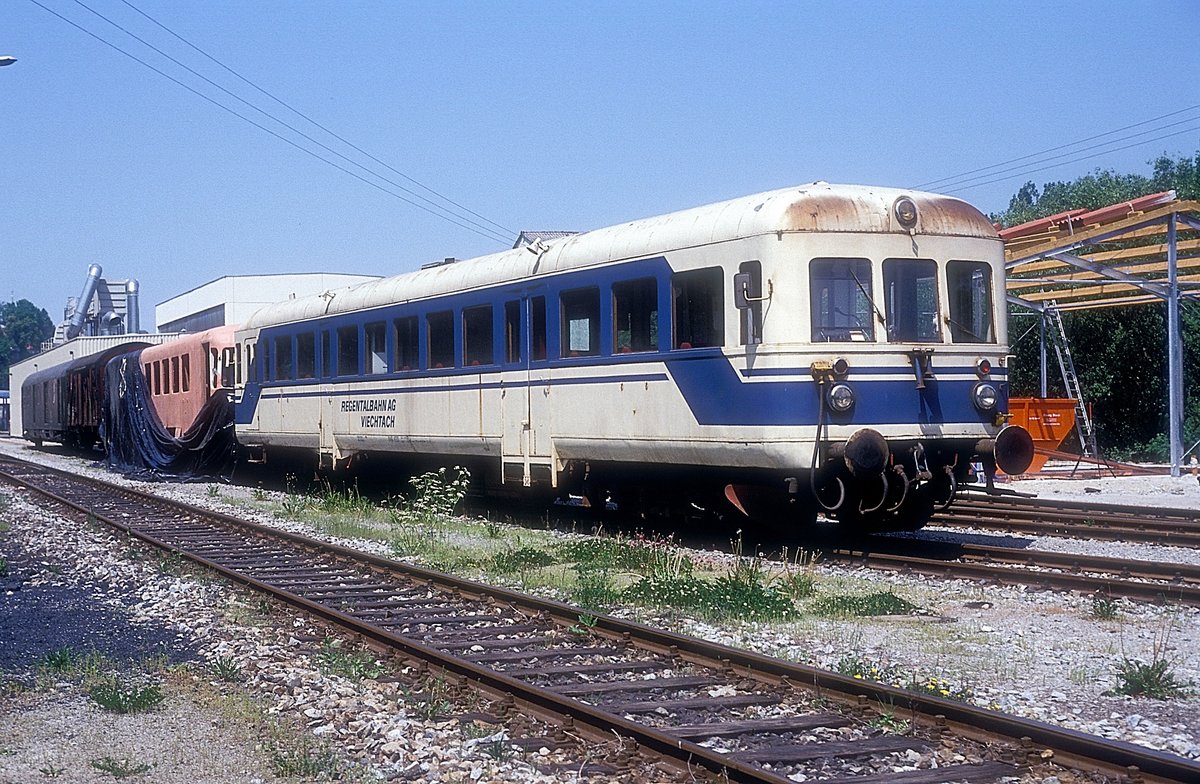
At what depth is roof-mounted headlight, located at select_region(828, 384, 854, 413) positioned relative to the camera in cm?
1060

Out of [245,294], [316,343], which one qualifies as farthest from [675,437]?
[245,294]

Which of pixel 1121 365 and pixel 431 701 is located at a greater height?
pixel 1121 365

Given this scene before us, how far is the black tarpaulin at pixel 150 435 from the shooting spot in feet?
78.5

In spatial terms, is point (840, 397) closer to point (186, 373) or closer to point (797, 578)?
point (797, 578)

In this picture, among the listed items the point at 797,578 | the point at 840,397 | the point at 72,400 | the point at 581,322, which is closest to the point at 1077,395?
the point at 581,322

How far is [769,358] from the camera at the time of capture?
10672mm

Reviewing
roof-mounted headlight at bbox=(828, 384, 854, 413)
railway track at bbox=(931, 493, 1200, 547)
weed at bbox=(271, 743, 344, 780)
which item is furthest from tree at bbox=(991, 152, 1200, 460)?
weed at bbox=(271, 743, 344, 780)

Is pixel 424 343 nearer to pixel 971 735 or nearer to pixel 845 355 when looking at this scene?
pixel 845 355

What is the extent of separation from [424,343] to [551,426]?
338 centimetres

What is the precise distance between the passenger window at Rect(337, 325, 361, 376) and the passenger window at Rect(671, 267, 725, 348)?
7595 millimetres

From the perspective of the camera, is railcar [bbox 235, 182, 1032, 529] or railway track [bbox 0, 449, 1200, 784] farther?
railcar [bbox 235, 182, 1032, 529]

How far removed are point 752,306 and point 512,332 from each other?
14.2 feet

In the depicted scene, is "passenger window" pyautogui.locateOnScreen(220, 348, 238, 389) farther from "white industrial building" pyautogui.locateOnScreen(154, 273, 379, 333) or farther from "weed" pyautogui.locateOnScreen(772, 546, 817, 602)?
"white industrial building" pyautogui.locateOnScreen(154, 273, 379, 333)

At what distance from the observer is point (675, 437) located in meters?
11.8
